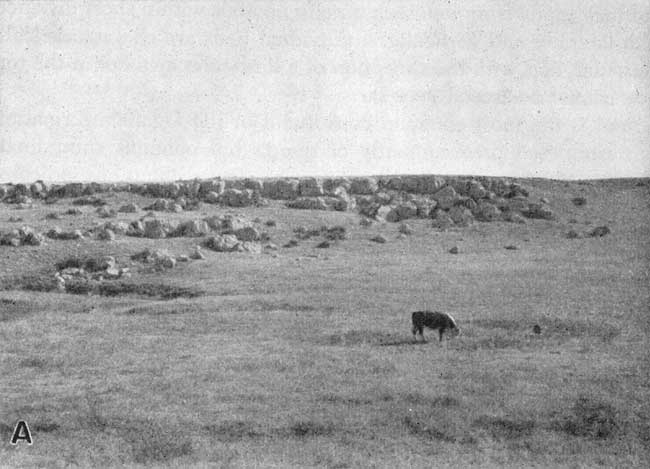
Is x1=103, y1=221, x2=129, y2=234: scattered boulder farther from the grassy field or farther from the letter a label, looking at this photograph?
the letter a label

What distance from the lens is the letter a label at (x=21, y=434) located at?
15031mm

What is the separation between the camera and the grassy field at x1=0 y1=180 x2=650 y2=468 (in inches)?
572

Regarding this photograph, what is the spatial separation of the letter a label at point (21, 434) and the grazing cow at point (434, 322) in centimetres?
1402

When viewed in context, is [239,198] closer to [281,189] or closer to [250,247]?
[281,189]

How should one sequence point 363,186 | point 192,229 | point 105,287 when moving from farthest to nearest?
point 363,186 < point 192,229 < point 105,287

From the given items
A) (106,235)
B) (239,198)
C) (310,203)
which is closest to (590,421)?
(106,235)

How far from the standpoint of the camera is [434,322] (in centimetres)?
2444

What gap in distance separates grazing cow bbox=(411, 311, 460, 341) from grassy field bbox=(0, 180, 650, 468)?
57 cm

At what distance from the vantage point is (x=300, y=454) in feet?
46.2

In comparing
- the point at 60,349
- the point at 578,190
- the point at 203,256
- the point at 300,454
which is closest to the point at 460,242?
the point at 203,256

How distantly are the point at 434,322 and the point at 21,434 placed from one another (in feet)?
47.7

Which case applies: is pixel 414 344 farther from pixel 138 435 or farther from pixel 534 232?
pixel 534 232

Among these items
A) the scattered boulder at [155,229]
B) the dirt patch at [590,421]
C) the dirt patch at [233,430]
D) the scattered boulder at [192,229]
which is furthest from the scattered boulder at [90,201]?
the dirt patch at [590,421]

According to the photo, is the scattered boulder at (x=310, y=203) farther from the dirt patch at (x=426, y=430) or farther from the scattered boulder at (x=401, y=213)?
the dirt patch at (x=426, y=430)
